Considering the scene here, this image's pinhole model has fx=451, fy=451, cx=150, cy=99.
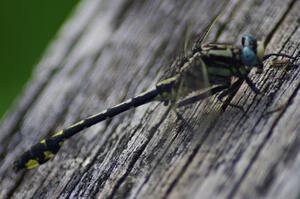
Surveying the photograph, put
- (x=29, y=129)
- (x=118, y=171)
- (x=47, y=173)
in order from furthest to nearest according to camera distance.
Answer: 1. (x=29, y=129)
2. (x=47, y=173)
3. (x=118, y=171)

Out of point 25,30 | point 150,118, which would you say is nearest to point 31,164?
point 150,118

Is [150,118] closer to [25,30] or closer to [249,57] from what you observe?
[249,57]

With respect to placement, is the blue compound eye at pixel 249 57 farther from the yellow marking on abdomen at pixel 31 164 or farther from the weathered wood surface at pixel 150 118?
the yellow marking on abdomen at pixel 31 164

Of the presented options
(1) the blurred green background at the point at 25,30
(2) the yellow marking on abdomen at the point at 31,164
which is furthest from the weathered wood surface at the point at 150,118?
(1) the blurred green background at the point at 25,30

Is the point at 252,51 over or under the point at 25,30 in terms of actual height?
under

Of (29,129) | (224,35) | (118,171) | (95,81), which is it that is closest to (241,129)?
(118,171)

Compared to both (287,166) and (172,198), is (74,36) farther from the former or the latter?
(287,166)

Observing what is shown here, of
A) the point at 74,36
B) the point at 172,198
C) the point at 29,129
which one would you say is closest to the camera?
the point at 172,198

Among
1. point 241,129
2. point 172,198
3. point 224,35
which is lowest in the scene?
point 172,198

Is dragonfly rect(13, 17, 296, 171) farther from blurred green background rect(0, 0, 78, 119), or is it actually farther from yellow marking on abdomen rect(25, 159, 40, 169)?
blurred green background rect(0, 0, 78, 119)
